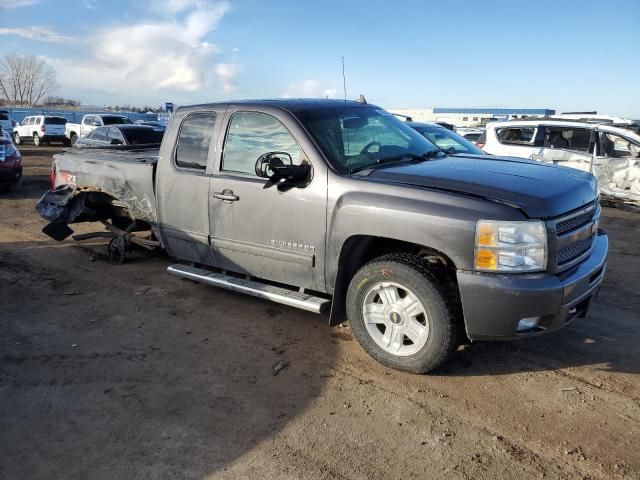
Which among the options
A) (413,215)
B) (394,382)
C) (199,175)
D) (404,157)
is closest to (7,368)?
(199,175)

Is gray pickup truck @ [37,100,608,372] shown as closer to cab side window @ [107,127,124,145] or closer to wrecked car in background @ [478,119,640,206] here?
wrecked car in background @ [478,119,640,206]

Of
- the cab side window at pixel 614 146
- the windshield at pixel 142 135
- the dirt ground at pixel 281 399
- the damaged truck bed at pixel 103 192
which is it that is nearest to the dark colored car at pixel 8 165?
the windshield at pixel 142 135

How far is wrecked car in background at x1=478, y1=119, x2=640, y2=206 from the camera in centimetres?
1059

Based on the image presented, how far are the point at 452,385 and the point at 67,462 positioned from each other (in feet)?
7.88

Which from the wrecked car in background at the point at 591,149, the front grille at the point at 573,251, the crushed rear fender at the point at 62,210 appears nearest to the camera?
the front grille at the point at 573,251

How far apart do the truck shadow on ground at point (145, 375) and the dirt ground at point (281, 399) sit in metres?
0.01

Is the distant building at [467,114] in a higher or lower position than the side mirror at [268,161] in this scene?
higher

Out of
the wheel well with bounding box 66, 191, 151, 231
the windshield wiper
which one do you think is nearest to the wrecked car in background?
the windshield wiper

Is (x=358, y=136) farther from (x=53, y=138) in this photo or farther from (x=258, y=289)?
(x=53, y=138)

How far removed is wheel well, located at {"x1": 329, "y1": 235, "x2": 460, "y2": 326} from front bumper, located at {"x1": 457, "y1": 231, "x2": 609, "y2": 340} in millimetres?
338

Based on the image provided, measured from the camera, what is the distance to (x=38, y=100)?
7469cm

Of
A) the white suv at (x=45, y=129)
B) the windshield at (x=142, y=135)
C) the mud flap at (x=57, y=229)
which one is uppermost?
the white suv at (x=45, y=129)

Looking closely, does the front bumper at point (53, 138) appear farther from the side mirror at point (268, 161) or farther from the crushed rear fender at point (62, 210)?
the side mirror at point (268, 161)

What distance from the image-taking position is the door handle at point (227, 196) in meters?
4.37
